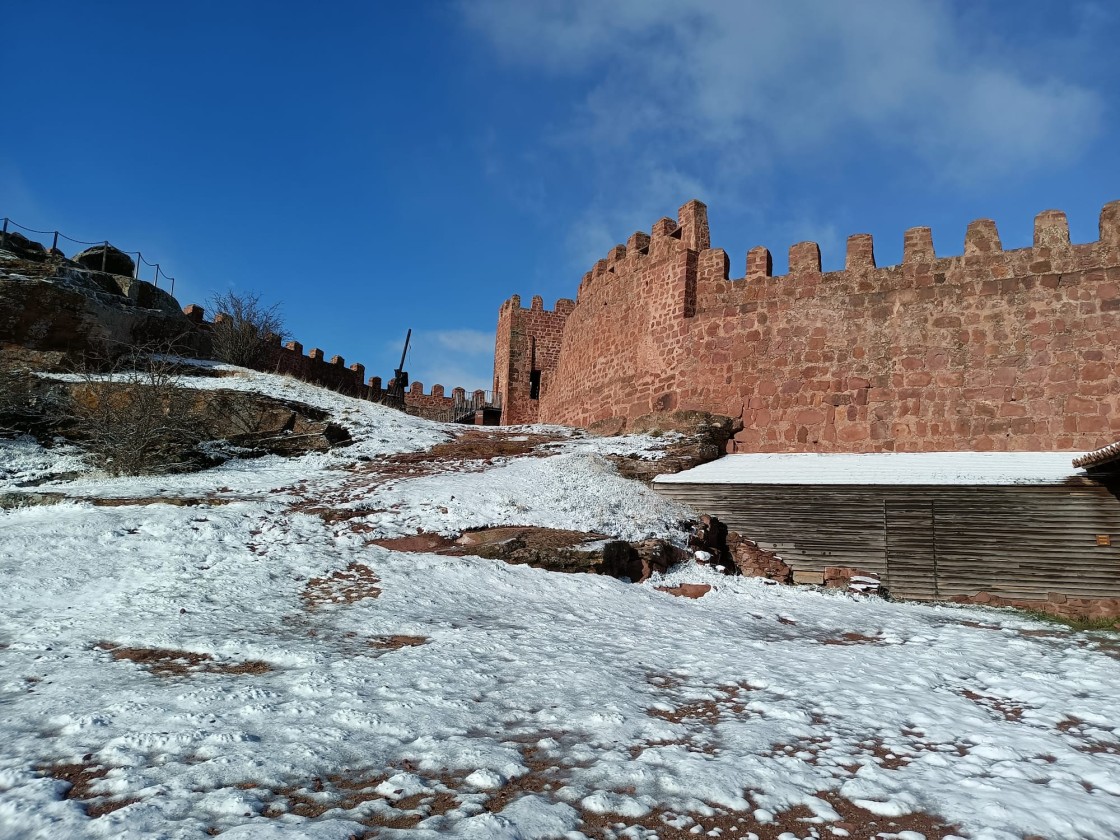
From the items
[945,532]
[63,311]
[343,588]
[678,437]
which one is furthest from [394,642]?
[63,311]

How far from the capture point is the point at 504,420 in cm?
2900

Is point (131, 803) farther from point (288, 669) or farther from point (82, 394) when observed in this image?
point (82, 394)

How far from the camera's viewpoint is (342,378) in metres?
32.2

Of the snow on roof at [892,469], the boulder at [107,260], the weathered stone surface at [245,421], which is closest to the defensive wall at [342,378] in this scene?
the boulder at [107,260]

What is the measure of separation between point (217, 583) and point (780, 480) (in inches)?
311

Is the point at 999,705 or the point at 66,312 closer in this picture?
the point at 999,705

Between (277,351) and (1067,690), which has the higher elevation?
(277,351)

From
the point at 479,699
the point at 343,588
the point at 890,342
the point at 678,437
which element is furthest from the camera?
the point at 678,437

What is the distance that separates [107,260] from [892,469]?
2199 centimetres

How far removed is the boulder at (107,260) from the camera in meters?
21.3

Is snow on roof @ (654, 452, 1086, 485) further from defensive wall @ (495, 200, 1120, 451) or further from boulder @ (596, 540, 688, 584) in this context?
boulder @ (596, 540, 688, 584)

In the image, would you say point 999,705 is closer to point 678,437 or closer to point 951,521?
point 951,521

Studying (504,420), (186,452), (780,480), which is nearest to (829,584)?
(780,480)

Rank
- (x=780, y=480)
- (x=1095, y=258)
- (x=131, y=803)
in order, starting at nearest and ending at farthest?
(x=131, y=803) < (x=780, y=480) < (x=1095, y=258)
